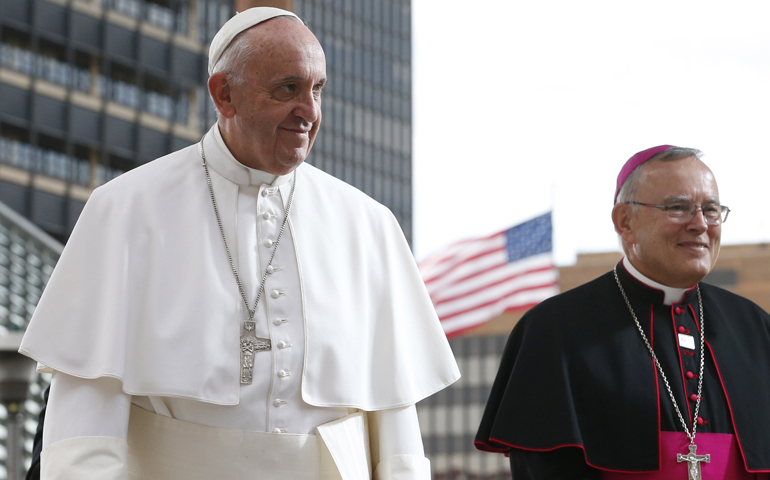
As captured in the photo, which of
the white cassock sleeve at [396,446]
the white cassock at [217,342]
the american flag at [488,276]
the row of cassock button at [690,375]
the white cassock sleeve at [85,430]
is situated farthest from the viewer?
the american flag at [488,276]

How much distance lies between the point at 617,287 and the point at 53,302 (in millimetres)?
2110

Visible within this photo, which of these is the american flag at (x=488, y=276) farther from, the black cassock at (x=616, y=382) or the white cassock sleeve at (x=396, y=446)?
the white cassock sleeve at (x=396, y=446)

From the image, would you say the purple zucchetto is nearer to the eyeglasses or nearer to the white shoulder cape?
the eyeglasses

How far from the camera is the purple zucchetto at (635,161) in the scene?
12.8 feet

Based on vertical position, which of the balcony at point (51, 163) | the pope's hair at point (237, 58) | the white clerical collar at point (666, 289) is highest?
the balcony at point (51, 163)

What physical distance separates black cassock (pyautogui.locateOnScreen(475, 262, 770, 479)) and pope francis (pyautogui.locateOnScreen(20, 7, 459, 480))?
0.68 m

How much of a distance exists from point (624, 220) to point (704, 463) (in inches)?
34.3

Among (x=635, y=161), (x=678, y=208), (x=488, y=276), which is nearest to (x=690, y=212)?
(x=678, y=208)

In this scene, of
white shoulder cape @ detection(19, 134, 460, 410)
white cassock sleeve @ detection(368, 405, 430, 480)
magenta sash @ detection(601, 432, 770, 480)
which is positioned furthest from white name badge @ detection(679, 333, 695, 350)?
white cassock sleeve @ detection(368, 405, 430, 480)

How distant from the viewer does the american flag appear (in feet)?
45.3

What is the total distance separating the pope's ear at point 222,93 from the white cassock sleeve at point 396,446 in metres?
0.92

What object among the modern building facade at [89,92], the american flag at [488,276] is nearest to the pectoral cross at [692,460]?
the american flag at [488,276]

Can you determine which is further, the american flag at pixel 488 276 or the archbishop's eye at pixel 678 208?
the american flag at pixel 488 276

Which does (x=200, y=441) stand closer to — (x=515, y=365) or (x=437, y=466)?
(x=515, y=365)
